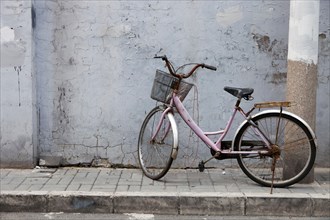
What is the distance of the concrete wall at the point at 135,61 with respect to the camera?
21.2ft

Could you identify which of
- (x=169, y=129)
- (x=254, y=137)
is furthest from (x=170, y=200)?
(x=254, y=137)

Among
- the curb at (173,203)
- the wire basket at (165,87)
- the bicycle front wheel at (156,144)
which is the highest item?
the wire basket at (165,87)

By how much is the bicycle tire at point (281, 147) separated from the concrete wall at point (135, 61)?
80 centimetres

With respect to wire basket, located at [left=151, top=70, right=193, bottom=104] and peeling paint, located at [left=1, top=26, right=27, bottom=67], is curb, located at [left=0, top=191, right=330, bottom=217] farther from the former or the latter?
peeling paint, located at [left=1, top=26, right=27, bottom=67]

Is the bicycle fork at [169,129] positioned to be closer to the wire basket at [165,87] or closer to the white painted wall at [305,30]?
the wire basket at [165,87]

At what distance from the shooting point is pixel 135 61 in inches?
257

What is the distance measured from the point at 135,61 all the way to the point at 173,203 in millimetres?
1938

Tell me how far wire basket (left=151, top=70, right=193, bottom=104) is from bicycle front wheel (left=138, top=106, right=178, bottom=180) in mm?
165

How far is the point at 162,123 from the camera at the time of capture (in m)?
6.11

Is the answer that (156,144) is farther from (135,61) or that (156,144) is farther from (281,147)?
(281,147)

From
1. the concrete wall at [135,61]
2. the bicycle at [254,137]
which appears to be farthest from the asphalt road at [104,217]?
the concrete wall at [135,61]

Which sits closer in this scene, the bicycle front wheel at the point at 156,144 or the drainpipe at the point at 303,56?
the drainpipe at the point at 303,56

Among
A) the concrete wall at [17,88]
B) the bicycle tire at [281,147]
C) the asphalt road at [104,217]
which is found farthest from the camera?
the concrete wall at [17,88]

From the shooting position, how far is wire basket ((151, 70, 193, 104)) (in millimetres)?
5916
